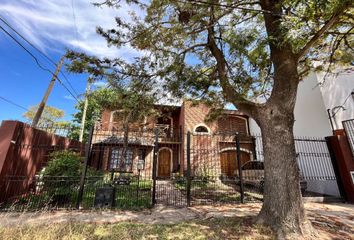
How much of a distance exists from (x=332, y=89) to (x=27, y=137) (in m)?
14.1

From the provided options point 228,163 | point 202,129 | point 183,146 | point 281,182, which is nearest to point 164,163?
point 183,146

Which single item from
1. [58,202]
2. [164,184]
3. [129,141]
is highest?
→ [129,141]

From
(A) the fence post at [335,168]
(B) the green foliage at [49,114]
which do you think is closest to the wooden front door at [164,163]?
(A) the fence post at [335,168]

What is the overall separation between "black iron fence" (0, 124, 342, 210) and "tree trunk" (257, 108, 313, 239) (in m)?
2.88

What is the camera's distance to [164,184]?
409 inches

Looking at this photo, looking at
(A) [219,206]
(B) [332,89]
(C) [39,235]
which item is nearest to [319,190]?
(B) [332,89]

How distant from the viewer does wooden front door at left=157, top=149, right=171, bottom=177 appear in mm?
15031

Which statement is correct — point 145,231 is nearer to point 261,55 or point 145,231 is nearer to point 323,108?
point 261,55

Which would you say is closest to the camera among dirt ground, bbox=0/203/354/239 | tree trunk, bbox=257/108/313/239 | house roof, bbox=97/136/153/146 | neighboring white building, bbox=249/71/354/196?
tree trunk, bbox=257/108/313/239

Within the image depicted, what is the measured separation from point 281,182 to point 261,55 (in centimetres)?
397

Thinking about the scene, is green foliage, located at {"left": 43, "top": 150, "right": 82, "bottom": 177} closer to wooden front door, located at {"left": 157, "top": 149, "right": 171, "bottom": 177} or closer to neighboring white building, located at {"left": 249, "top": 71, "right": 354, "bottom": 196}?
wooden front door, located at {"left": 157, "top": 149, "right": 171, "bottom": 177}

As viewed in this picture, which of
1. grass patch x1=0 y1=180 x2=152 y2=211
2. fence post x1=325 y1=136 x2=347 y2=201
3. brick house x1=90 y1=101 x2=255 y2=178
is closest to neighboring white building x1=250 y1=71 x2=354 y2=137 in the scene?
fence post x1=325 y1=136 x2=347 y2=201

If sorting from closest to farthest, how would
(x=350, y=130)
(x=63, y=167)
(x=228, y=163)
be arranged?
(x=63, y=167) → (x=350, y=130) → (x=228, y=163)

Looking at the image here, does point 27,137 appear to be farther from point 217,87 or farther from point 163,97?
point 217,87
